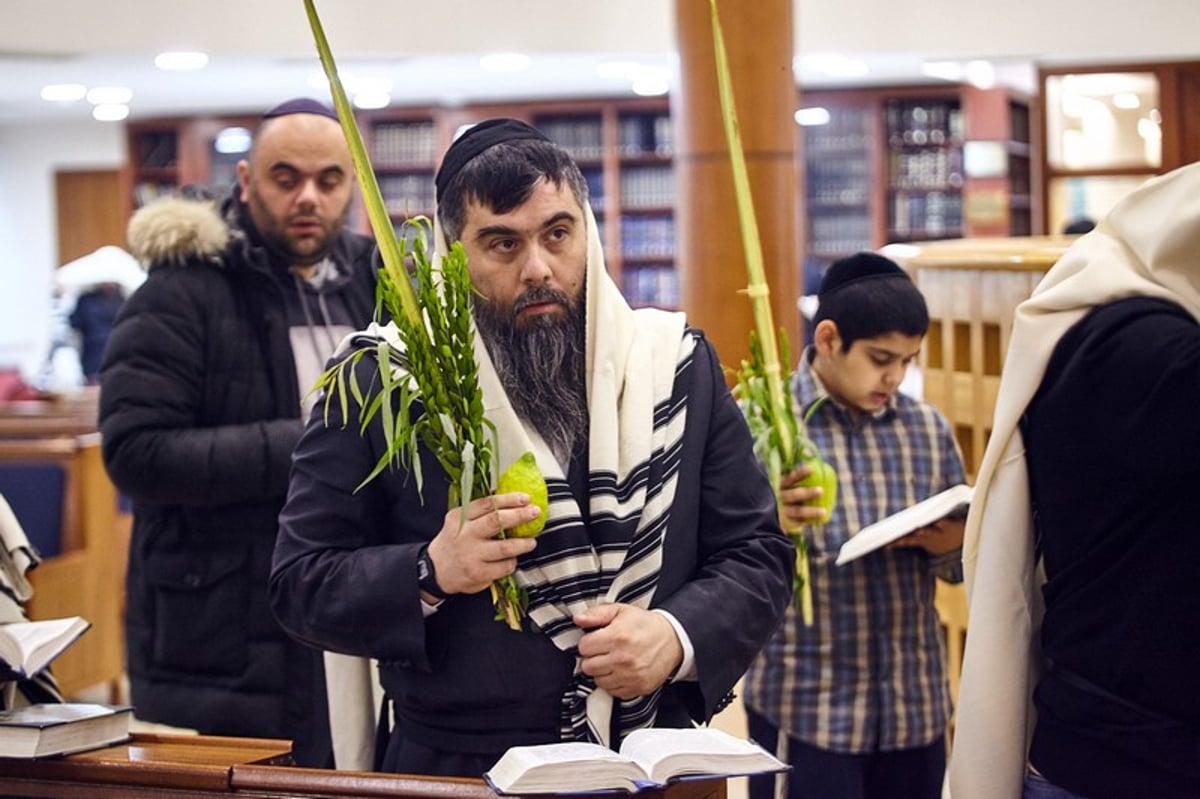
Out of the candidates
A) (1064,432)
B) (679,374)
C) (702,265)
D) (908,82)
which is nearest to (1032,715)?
(1064,432)

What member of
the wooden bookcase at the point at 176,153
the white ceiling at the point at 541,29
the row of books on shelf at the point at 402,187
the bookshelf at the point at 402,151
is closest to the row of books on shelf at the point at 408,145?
the bookshelf at the point at 402,151

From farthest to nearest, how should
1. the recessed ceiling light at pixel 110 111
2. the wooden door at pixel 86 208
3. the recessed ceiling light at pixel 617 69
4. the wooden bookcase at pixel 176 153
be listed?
the wooden door at pixel 86 208 → the wooden bookcase at pixel 176 153 → the recessed ceiling light at pixel 110 111 → the recessed ceiling light at pixel 617 69

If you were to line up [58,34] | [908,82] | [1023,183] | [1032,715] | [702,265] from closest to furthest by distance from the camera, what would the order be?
[1032,715] → [702,265] → [58,34] → [908,82] → [1023,183]

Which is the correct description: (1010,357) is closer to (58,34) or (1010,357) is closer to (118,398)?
(118,398)

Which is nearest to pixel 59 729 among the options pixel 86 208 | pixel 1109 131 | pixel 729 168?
pixel 729 168

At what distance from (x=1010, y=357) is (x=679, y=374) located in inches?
17.6

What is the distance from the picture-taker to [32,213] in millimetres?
17453

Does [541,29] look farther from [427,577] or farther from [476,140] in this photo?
[427,577]

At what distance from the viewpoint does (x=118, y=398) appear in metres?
3.10

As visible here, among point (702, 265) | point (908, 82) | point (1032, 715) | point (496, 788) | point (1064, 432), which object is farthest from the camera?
point (908, 82)

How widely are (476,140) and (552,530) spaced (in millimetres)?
550

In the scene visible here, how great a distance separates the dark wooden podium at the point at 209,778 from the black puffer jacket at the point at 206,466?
78cm

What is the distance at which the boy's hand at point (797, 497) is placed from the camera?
2.98 meters

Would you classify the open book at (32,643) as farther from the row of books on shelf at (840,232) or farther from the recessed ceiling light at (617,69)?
the row of books on shelf at (840,232)
